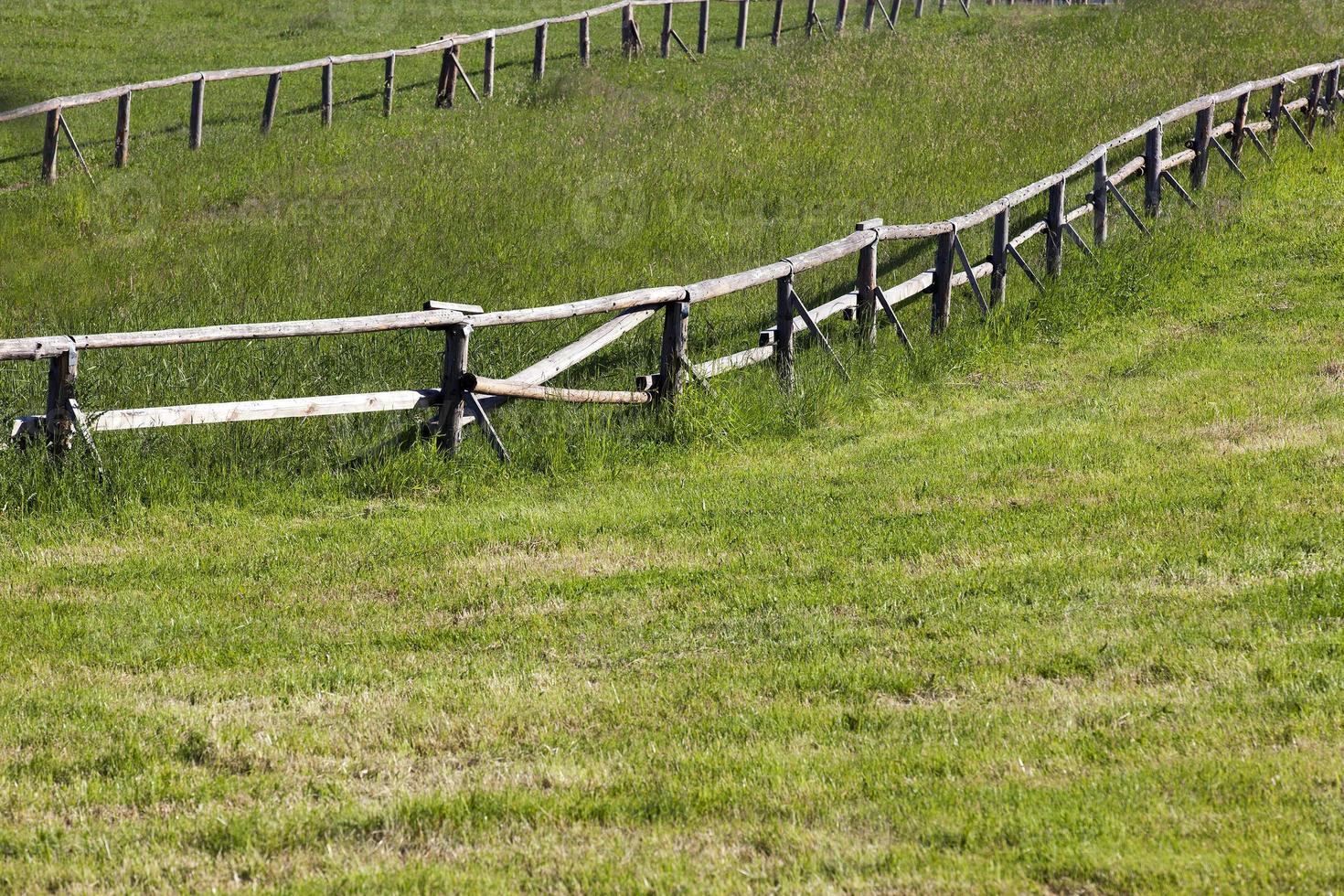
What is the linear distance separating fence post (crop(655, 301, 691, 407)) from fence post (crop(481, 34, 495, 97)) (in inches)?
630

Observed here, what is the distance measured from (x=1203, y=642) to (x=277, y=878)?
3588mm

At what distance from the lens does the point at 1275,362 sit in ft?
38.3

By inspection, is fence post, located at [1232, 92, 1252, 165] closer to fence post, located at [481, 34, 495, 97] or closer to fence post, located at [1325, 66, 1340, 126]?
fence post, located at [1325, 66, 1340, 126]

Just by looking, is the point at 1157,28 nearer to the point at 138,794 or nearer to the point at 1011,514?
the point at 1011,514

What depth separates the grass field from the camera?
14.5 ft

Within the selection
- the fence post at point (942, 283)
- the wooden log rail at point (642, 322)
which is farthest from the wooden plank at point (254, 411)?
the fence post at point (942, 283)

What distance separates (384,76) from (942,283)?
1564cm

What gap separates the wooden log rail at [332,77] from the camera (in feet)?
65.4

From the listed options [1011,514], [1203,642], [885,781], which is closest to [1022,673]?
[1203,642]

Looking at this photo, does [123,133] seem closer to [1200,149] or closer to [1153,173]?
[1153,173]

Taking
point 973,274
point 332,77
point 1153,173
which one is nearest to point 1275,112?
point 1153,173

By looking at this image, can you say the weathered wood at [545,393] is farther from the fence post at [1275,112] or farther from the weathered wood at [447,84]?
the weathered wood at [447,84]

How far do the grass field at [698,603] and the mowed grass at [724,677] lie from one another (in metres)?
0.02

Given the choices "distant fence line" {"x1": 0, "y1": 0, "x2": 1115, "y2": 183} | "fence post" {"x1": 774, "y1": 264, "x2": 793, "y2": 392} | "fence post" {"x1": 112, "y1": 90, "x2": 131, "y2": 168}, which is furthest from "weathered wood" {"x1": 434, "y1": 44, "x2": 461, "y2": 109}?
"fence post" {"x1": 774, "y1": 264, "x2": 793, "y2": 392}
